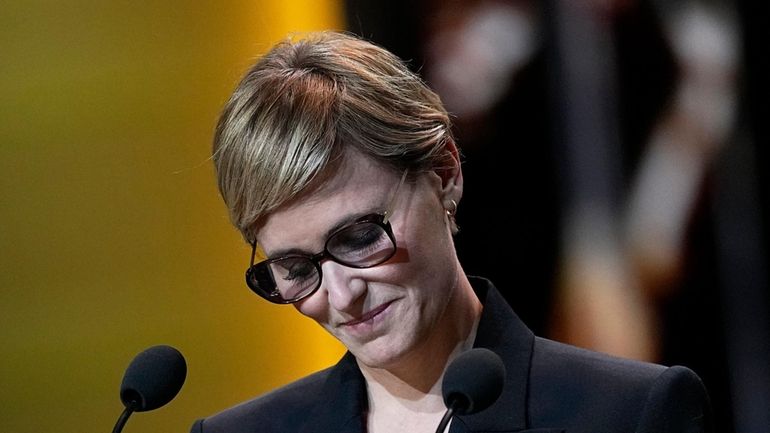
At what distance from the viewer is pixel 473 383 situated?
137cm

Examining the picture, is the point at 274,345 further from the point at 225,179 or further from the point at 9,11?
the point at 225,179

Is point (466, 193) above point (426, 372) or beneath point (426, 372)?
beneath

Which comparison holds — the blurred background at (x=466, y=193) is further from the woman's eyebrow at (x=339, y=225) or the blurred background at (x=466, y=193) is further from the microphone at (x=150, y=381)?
the microphone at (x=150, y=381)

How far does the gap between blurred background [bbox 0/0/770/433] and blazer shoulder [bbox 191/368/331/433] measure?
821 millimetres

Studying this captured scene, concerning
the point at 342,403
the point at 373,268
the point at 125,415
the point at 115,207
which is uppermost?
the point at 373,268

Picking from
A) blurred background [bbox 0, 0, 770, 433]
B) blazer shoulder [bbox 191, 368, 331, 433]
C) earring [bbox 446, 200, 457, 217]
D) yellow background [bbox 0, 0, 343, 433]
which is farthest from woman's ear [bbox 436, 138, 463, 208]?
yellow background [bbox 0, 0, 343, 433]

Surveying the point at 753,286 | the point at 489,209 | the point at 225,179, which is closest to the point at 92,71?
the point at 489,209

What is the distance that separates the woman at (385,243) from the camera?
63.1 inches

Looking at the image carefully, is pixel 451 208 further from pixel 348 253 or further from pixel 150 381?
pixel 150 381

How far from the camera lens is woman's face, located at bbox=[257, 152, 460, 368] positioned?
5.26ft

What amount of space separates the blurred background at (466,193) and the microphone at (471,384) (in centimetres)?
123

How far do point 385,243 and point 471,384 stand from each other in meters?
0.29

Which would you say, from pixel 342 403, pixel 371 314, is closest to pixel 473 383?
pixel 371 314

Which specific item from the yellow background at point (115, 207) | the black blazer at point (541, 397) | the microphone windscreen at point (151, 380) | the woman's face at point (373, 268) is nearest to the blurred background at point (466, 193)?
the yellow background at point (115, 207)
